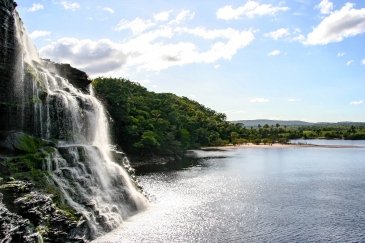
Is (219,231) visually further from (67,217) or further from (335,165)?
(335,165)

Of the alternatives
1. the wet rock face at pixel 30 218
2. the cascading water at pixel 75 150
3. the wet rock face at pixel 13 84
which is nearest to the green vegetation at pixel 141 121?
the cascading water at pixel 75 150

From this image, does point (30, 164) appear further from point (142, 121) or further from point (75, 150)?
point (142, 121)

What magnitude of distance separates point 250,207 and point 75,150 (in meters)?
24.0

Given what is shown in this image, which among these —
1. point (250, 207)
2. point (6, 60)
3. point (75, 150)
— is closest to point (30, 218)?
point (75, 150)

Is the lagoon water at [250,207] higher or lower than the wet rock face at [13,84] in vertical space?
lower

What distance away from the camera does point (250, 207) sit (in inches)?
2100

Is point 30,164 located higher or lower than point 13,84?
lower

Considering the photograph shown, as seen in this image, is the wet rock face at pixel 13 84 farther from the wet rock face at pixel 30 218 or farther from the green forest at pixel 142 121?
the green forest at pixel 142 121

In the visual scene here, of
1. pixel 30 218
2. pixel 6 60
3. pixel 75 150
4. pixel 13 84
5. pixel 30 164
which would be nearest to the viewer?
pixel 30 218

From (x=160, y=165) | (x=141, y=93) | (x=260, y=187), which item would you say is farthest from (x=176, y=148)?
(x=260, y=187)

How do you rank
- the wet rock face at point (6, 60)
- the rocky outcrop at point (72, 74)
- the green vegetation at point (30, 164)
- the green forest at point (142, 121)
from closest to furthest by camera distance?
the green vegetation at point (30, 164) → the wet rock face at point (6, 60) → the rocky outcrop at point (72, 74) → the green forest at point (142, 121)

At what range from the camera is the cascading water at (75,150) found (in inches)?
1741

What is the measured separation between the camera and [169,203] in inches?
2210

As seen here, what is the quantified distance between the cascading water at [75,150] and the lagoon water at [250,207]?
2.78m
